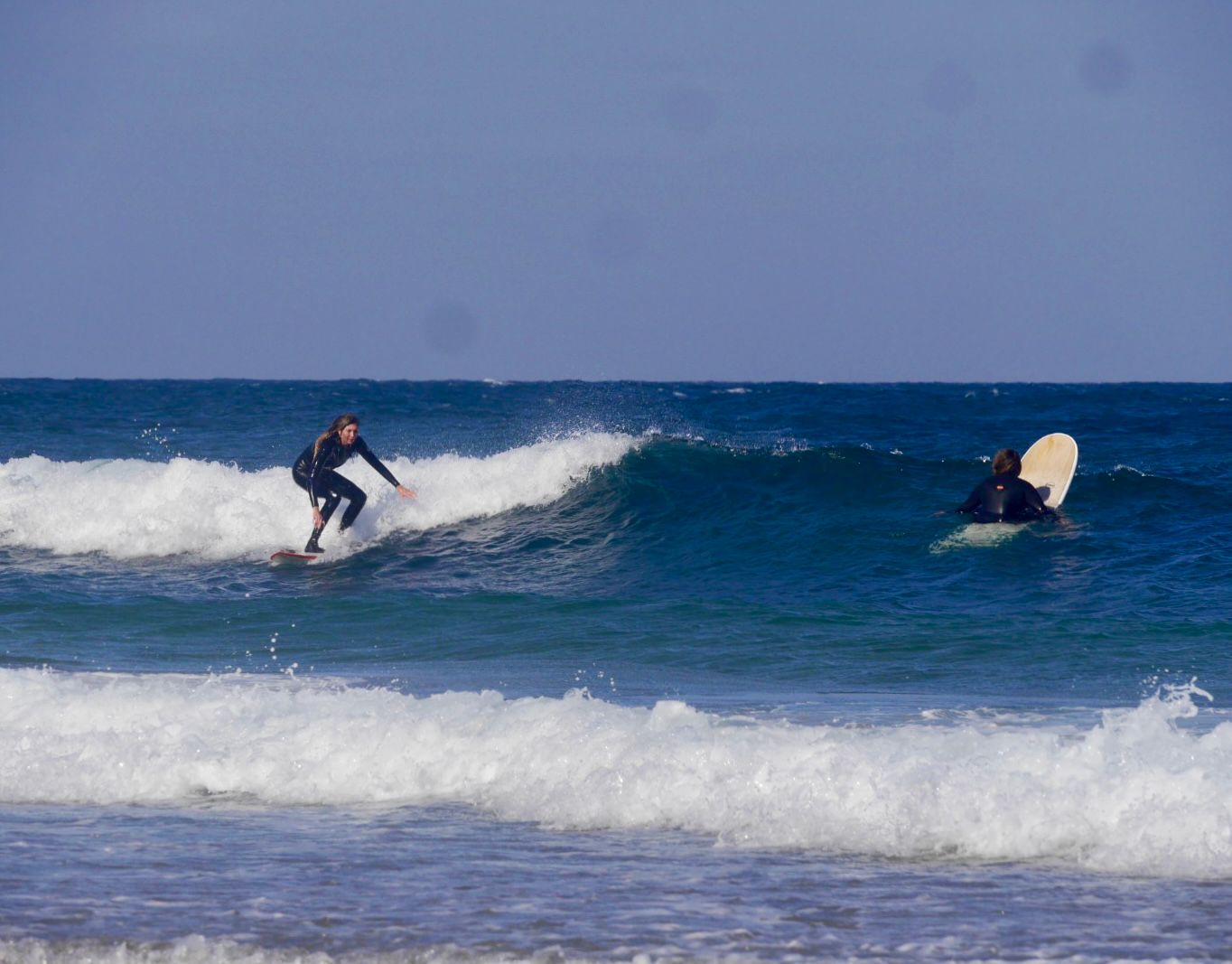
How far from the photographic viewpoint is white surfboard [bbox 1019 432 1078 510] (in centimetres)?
1328

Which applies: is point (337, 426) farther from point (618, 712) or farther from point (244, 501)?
point (618, 712)

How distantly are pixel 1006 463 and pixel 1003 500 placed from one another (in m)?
0.37

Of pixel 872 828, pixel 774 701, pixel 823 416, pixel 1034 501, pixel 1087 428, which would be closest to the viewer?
pixel 872 828

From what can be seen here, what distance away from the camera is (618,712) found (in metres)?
6.17

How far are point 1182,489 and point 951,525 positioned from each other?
2953mm

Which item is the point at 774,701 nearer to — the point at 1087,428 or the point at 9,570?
the point at 9,570

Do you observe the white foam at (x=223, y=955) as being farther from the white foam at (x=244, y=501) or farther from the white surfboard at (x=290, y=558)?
the white foam at (x=244, y=501)

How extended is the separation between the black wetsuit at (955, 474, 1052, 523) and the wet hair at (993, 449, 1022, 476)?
44 mm

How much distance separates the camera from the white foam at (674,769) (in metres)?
4.91

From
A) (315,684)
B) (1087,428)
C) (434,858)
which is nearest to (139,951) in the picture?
(434,858)

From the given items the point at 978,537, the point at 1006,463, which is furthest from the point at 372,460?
the point at 1006,463

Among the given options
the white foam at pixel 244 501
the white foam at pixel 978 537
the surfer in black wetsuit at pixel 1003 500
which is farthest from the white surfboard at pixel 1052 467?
the white foam at pixel 244 501

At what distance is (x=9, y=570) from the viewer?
42.8 ft

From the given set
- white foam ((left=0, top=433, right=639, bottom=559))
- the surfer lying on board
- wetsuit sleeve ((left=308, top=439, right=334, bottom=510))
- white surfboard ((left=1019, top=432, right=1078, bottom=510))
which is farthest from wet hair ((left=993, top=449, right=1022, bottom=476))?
wetsuit sleeve ((left=308, top=439, right=334, bottom=510))
